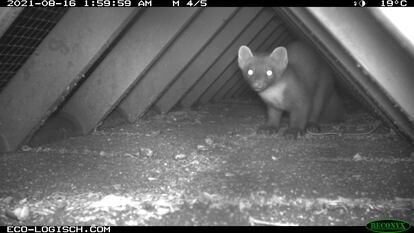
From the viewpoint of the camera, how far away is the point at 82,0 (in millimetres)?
3525

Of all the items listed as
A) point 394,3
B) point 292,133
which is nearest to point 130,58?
point 292,133

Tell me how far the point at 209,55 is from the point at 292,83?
1.86 metres

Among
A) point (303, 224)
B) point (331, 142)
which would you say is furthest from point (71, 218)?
point (331, 142)

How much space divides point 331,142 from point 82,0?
10.6 feet

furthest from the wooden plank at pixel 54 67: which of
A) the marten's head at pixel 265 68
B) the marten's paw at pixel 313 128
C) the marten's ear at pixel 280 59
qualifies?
the marten's paw at pixel 313 128

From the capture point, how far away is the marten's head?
4887mm

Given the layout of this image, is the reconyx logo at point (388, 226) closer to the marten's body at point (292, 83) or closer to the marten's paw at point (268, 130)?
the marten's body at point (292, 83)

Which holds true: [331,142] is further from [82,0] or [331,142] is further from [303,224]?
[82,0]

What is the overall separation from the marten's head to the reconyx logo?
2688 millimetres

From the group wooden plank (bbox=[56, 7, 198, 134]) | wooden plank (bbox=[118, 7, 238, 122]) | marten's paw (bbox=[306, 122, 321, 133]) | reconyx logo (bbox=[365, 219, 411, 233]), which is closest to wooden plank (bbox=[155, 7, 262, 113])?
wooden plank (bbox=[118, 7, 238, 122])

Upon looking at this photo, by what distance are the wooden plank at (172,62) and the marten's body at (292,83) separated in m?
0.61

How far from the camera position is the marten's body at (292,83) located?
4.96 meters

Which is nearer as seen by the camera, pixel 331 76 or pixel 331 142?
pixel 331 142

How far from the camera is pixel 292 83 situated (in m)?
5.07
